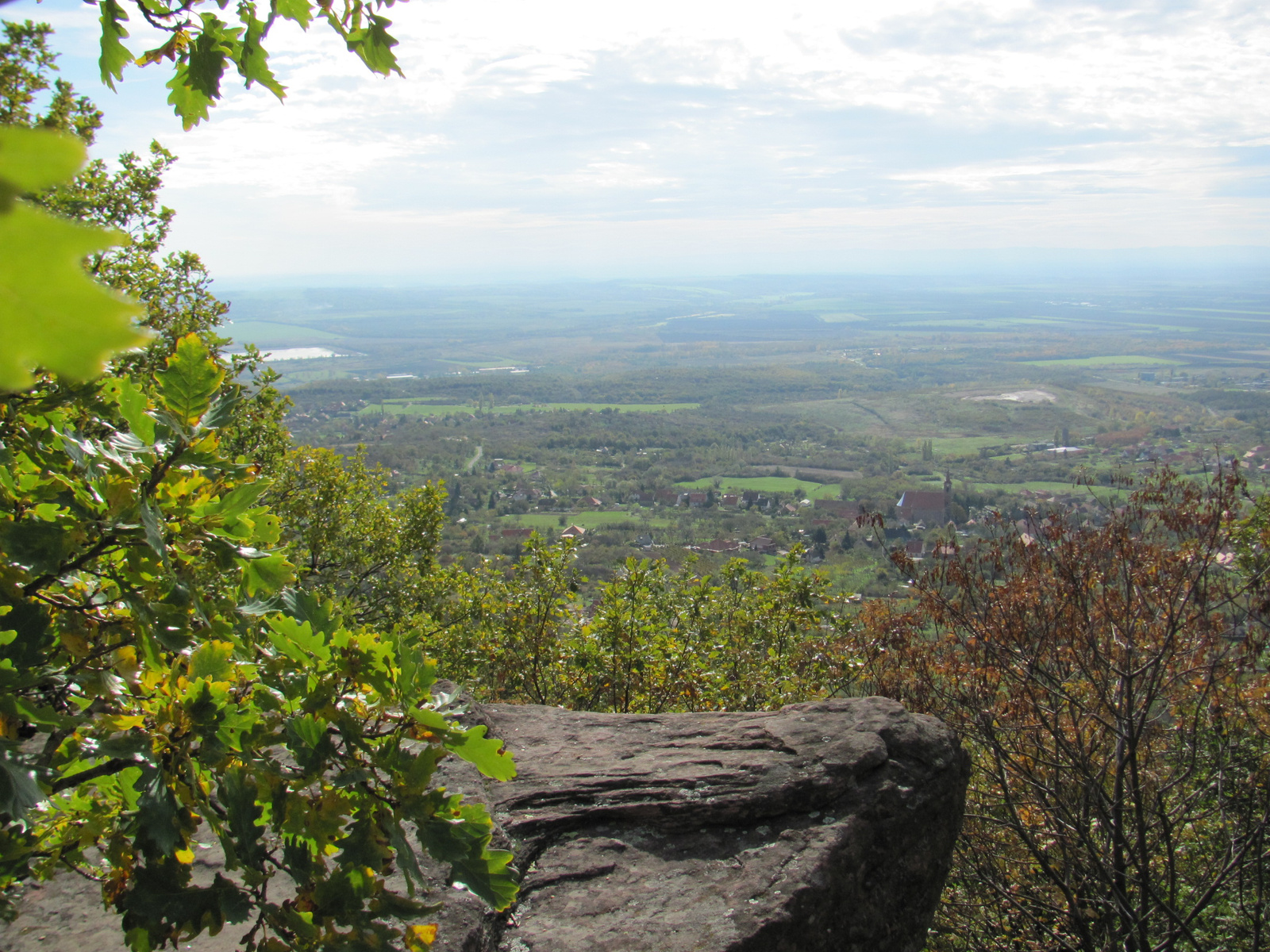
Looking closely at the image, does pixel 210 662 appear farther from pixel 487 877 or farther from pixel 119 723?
pixel 487 877

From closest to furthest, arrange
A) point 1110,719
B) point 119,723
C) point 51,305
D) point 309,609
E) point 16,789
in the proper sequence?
point 51,305 → point 16,789 → point 119,723 → point 309,609 → point 1110,719

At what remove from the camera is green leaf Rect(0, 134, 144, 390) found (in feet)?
1.24

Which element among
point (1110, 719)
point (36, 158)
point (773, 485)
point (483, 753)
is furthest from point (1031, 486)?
point (36, 158)

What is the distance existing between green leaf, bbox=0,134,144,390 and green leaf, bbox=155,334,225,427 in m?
1.36

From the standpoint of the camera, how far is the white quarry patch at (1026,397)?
A: 8456 centimetres

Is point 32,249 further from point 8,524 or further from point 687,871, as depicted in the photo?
point 687,871

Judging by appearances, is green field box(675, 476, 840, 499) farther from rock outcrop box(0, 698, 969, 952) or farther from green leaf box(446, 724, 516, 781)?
green leaf box(446, 724, 516, 781)

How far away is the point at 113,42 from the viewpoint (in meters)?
2.17

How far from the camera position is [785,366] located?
117m

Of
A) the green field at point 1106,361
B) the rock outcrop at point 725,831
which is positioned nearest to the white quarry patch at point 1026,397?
the green field at point 1106,361

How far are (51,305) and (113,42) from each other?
2.41 m

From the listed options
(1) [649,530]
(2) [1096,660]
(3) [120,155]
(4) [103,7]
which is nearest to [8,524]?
(4) [103,7]

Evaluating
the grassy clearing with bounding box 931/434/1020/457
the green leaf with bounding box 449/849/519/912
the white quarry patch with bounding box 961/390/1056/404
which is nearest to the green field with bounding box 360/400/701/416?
the grassy clearing with bounding box 931/434/1020/457

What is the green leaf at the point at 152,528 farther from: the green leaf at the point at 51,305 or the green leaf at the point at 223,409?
the green leaf at the point at 51,305
